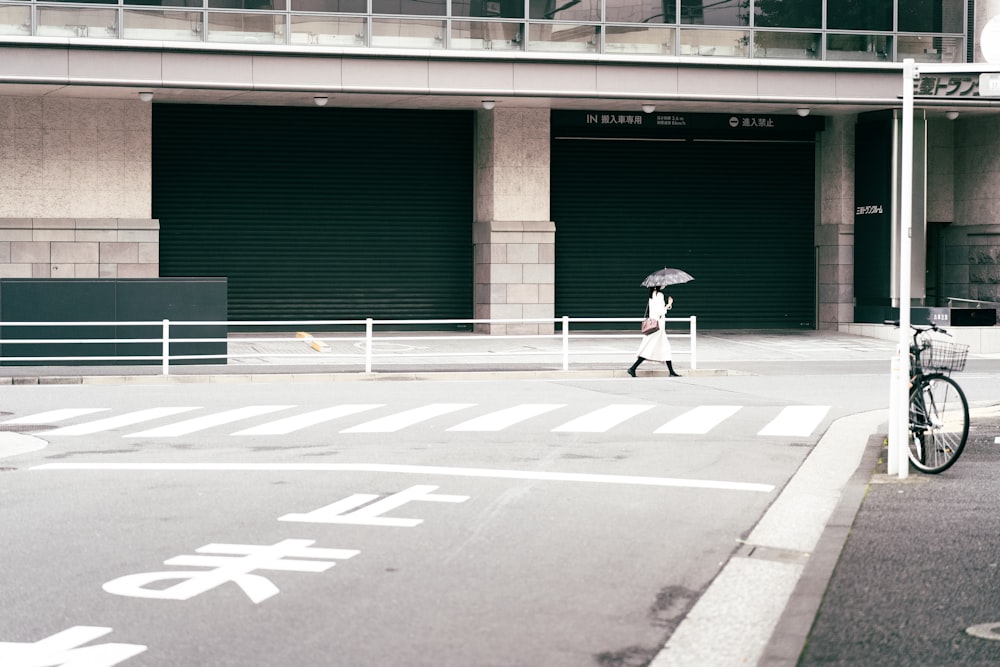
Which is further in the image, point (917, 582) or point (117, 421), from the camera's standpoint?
point (117, 421)

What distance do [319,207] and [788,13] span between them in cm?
1224

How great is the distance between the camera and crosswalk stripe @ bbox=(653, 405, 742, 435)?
1487 centimetres

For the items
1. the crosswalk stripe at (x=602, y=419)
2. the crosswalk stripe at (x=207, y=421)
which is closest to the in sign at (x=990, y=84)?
the crosswalk stripe at (x=602, y=419)

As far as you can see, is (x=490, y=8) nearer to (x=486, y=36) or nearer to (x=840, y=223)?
(x=486, y=36)

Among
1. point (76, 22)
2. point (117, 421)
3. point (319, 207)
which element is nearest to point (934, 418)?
point (117, 421)

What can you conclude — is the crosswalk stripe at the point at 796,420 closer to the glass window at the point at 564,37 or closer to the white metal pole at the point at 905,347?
the white metal pole at the point at 905,347

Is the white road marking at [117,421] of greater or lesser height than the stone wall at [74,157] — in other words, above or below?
below

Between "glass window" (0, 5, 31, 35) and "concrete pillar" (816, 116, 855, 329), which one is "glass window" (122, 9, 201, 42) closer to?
"glass window" (0, 5, 31, 35)

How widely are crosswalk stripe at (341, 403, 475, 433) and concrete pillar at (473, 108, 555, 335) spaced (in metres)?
14.7

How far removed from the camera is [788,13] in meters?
31.8

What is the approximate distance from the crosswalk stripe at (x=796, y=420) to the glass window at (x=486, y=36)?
49.6ft

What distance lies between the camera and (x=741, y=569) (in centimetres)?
789

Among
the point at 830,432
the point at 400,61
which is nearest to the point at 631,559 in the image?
the point at 830,432

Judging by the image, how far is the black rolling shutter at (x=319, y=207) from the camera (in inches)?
1288
